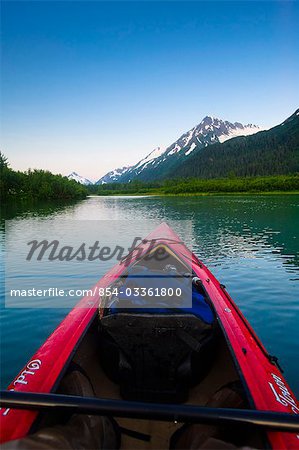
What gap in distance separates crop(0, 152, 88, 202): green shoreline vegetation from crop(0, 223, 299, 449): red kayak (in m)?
91.3

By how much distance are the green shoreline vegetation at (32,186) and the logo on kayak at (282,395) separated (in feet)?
306

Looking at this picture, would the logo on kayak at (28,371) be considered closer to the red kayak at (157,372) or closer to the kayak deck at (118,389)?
the red kayak at (157,372)

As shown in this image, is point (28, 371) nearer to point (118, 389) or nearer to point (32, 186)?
point (118, 389)

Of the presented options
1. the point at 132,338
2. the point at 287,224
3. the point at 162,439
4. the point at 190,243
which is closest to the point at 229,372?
the point at 162,439

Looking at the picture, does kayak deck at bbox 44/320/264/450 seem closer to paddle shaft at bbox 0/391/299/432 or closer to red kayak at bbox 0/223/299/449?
red kayak at bbox 0/223/299/449

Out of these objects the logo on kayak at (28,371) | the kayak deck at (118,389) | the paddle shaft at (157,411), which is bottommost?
the kayak deck at (118,389)

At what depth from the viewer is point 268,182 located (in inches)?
4156

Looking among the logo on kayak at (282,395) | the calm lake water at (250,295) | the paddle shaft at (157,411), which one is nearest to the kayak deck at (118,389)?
the logo on kayak at (282,395)

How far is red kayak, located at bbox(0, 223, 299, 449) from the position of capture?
243 cm

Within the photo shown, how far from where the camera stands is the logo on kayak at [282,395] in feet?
10.1

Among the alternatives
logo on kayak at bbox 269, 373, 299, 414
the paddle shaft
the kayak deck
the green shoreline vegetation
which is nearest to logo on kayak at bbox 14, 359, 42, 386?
the kayak deck

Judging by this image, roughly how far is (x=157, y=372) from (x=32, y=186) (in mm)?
102981

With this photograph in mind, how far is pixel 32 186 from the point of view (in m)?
99.0

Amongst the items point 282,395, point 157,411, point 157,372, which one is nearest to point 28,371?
point 157,372
